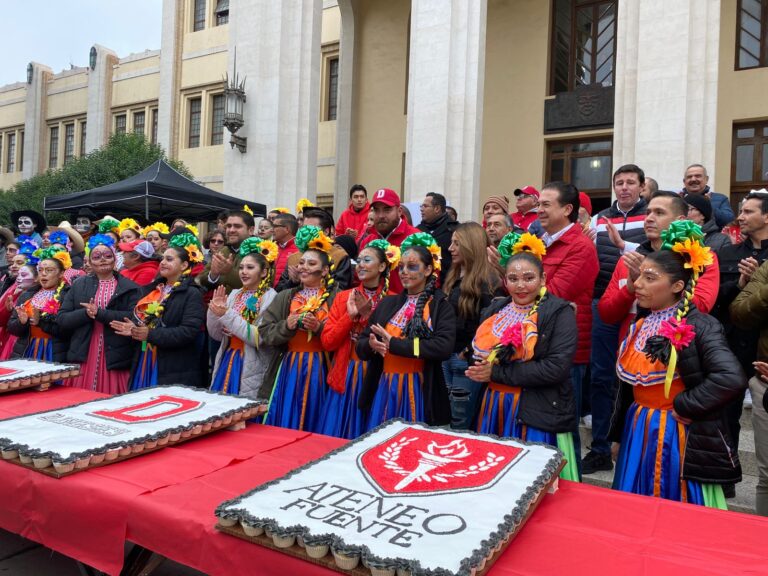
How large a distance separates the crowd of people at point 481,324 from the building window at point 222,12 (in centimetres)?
1719

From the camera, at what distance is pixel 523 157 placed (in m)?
13.7

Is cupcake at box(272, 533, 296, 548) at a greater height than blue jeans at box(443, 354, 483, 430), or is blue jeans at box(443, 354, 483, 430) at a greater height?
cupcake at box(272, 533, 296, 548)

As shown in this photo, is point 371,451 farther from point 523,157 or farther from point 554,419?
point 523,157

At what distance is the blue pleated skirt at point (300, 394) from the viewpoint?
4379mm

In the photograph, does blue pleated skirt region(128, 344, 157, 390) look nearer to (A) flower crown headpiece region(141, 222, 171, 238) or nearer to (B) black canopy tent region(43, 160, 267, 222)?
(A) flower crown headpiece region(141, 222, 171, 238)

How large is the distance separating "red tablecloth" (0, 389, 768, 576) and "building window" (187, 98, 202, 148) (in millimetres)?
21198

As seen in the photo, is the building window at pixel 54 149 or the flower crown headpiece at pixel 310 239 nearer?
the flower crown headpiece at pixel 310 239

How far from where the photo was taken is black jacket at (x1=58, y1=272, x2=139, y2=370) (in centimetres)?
507

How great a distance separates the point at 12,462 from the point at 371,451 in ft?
4.40

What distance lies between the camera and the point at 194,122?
2203 centimetres

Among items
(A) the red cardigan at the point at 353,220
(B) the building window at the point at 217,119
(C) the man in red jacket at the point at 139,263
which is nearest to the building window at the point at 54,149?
(B) the building window at the point at 217,119

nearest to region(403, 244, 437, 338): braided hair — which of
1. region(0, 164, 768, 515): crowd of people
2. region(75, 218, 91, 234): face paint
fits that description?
region(0, 164, 768, 515): crowd of people

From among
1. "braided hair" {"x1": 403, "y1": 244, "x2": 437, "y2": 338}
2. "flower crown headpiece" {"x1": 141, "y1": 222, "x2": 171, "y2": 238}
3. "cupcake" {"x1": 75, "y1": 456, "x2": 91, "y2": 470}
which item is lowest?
"cupcake" {"x1": 75, "y1": 456, "x2": 91, "y2": 470}

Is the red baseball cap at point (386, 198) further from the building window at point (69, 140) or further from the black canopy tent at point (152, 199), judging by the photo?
the building window at point (69, 140)
